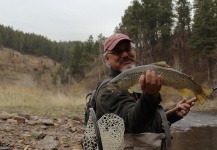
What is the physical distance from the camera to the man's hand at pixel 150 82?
8.50 ft

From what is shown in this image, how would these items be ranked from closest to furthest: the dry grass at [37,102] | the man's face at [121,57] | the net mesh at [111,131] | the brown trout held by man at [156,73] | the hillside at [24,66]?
the brown trout held by man at [156,73] < the net mesh at [111,131] < the man's face at [121,57] < the dry grass at [37,102] < the hillside at [24,66]

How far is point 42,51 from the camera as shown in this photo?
13988 cm

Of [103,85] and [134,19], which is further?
[134,19]

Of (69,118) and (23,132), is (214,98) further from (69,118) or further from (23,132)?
(23,132)

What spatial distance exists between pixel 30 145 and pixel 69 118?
621cm

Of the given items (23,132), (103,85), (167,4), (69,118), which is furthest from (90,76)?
(103,85)

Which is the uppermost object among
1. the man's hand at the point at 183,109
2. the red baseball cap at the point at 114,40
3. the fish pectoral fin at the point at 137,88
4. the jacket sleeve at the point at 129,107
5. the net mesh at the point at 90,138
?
the red baseball cap at the point at 114,40

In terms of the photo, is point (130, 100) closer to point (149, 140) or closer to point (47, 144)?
point (149, 140)

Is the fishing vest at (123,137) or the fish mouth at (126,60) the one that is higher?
the fish mouth at (126,60)

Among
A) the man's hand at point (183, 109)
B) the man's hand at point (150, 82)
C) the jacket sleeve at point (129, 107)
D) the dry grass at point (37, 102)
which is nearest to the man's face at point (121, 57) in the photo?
the jacket sleeve at point (129, 107)

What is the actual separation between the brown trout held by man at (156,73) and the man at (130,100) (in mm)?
108

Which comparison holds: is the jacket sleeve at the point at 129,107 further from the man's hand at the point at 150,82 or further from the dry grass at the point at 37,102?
the dry grass at the point at 37,102

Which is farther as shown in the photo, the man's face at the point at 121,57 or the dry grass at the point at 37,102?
the dry grass at the point at 37,102

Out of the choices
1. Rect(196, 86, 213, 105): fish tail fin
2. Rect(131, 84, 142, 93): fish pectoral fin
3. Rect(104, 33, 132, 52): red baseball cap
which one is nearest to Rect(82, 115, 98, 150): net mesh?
Rect(131, 84, 142, 93): fish pectoral fin
